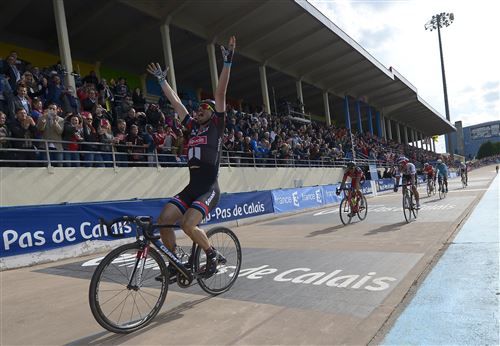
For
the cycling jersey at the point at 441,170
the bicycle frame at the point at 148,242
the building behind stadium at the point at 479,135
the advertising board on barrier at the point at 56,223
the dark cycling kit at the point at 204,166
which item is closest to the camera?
the bicycle frame at the point at 148,242

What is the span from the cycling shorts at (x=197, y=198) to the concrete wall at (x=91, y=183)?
6.54 meters

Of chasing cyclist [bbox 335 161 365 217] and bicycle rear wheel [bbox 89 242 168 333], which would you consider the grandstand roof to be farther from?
bicycle rear wheel [bbox 89 242 168 333]

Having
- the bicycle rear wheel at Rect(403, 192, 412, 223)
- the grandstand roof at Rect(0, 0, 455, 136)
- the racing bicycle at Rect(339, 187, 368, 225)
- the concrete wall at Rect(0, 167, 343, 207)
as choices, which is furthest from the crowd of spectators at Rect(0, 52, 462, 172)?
the bicycle rear wheel at Rect(403, 192, 412, 223)

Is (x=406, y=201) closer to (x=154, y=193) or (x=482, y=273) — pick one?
(x=482, y=273)

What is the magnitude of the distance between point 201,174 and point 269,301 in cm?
160

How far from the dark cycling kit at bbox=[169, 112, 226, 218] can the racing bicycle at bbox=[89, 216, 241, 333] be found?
0.45 meters

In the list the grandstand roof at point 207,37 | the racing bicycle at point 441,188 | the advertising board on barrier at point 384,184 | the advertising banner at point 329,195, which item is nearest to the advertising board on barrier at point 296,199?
the advertising banner at point 329,195

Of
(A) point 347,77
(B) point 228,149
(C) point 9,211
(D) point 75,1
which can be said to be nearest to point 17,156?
(C) point 9,211

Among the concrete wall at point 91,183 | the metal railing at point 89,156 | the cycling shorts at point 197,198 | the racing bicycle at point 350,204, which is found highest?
the metal railing at point 89,156

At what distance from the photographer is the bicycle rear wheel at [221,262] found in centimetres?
449

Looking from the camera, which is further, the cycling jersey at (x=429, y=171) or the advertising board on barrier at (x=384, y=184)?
the advertising board on barrier at (x=384, y=184)

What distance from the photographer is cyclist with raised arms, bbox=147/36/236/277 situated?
13.9ft

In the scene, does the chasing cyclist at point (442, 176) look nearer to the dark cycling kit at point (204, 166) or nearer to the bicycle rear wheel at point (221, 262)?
the bicycle rear wheel at point (221, 262)

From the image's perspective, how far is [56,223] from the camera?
8859 millimetres
